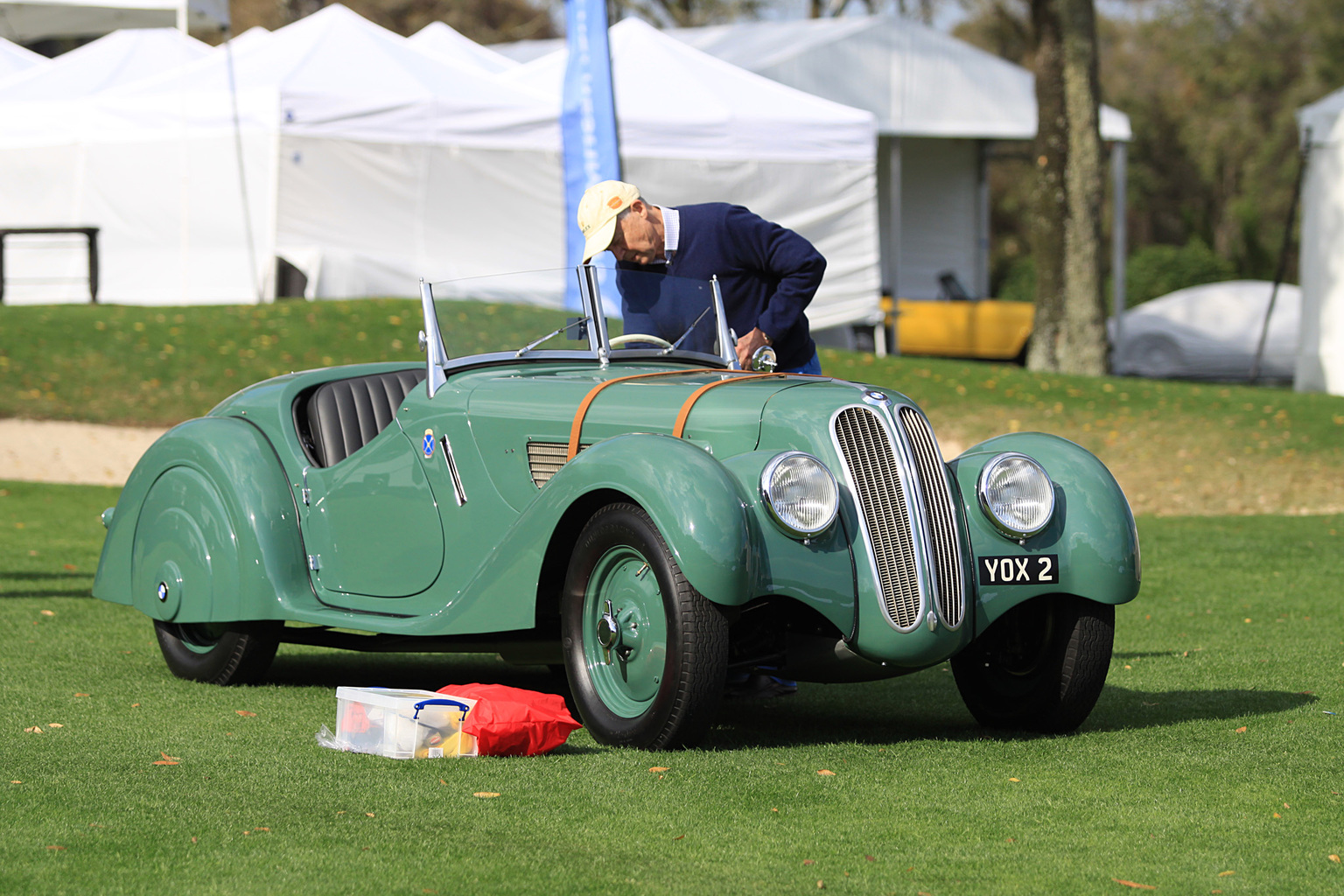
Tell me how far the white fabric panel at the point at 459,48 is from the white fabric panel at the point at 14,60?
21.4 feet

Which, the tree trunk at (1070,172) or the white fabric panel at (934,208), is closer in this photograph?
the tree trunk at (1070,172)

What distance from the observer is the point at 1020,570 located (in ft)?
16.3

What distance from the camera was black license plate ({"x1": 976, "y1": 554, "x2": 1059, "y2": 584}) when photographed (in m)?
4.91

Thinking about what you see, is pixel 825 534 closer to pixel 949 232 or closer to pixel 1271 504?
pixel 1271 504

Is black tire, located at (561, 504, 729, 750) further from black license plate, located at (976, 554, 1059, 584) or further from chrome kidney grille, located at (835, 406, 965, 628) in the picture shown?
black license plate, located at (976, 554, 1059, 584)

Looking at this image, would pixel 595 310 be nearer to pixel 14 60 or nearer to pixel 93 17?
pixel 14 60

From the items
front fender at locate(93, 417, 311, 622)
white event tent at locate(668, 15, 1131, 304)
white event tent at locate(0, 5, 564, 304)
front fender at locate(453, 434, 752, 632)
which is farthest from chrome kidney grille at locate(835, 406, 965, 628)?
white event tent at locate(668, 15, 1131, 304)

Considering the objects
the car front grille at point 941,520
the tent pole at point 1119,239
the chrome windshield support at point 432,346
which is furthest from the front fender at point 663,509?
the tent pole at point 1119,239

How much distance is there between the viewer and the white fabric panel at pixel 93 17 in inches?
876

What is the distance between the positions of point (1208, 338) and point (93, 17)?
68.9 ft

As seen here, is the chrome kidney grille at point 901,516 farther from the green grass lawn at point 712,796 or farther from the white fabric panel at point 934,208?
the white fabric panel at point 934,208

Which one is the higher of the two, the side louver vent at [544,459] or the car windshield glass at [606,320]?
the car windshield glass at [606,320]

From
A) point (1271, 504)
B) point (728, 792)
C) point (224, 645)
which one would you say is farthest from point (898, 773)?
point (1271, 504)

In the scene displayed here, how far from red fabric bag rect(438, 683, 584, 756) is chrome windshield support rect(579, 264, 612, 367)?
150cm
